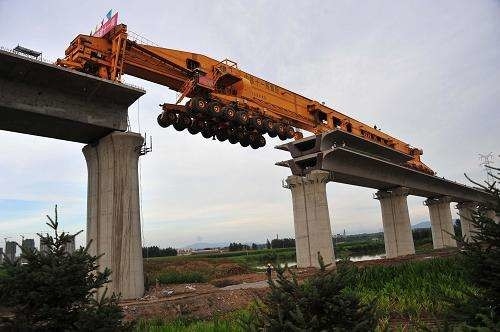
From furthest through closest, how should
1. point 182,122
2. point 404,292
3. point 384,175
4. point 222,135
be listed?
point 384,175
point 222,135
point 182,122
point 404,292

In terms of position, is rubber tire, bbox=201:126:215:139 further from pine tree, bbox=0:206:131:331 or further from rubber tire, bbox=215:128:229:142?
pine tree, bbox=0:206:131:331

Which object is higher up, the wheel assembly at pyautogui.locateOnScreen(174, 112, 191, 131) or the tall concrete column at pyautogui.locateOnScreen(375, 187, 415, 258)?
the wheel assembly at pyautogui.locateOnScreen(174, 112, 191, 131)

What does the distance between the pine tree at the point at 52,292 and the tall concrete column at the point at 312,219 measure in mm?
27042

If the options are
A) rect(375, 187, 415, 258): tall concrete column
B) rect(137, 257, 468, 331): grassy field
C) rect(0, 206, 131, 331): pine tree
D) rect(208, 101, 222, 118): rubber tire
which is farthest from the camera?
rect(375, 187, 415, 258): tall concrete column

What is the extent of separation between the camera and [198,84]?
2428 cm

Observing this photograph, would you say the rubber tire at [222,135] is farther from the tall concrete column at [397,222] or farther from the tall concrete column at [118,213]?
the tall concrete column at [397,222]

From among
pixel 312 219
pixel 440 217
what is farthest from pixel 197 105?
pixel 440 217

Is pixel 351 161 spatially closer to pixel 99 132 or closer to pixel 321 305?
pixel 99 132

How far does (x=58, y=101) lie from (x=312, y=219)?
71.0 ft

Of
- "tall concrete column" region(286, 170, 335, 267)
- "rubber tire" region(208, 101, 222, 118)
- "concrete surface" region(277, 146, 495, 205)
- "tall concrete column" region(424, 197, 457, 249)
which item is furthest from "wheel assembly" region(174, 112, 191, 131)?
"tall concrete column" region(424, 197, 457, 249)

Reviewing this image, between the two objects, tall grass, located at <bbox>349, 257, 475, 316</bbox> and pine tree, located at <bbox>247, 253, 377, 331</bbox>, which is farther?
tall grass, located at <bbox>349, 257, 475, 316</bbox>

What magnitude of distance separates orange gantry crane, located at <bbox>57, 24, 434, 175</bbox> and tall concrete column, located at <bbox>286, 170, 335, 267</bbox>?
6.88 m

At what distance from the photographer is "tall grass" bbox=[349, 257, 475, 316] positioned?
12.6 meters

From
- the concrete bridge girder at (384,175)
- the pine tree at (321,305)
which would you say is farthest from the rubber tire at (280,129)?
the pine tree at (321,305)
